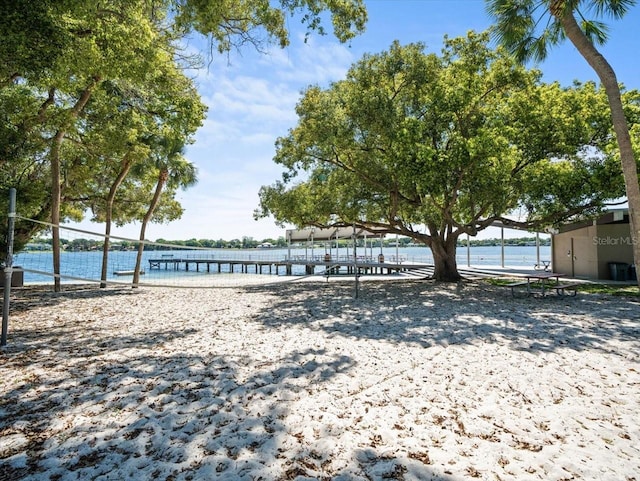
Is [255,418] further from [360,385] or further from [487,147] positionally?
[487,147]

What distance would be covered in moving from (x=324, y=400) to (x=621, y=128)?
27.7ft

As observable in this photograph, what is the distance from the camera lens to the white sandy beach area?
8.77ft

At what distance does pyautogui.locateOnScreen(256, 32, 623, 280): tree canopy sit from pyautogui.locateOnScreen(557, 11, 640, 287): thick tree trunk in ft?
10.3

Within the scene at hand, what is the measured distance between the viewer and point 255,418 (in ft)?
11.2

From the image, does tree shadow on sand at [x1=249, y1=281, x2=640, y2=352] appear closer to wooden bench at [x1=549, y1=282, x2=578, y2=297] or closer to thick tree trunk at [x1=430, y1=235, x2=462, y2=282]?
wooden bench at [x1=549, y1=282, x2=578, y2=297]

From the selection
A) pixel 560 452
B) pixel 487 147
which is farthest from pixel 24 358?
pixel 487 147

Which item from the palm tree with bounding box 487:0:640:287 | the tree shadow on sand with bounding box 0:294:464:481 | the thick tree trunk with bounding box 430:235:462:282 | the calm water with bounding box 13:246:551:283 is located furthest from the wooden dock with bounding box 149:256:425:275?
the tree shadow on sand with bounding box 0:294:464:481

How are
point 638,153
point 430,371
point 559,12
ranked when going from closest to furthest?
point 430,371 < point 559,12 < point 638,153

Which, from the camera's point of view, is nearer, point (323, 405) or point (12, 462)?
point (12, 462)

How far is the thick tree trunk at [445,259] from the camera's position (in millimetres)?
16391

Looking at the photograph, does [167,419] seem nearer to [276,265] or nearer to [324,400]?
[324,400]

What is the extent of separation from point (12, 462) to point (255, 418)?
1852 millimetres

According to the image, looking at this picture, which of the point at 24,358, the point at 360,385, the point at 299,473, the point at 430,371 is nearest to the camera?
the point at 299,473

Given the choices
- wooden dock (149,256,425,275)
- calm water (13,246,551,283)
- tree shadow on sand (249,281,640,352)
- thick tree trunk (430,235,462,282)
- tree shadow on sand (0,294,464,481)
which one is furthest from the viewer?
calm water (13,246,551,283)
